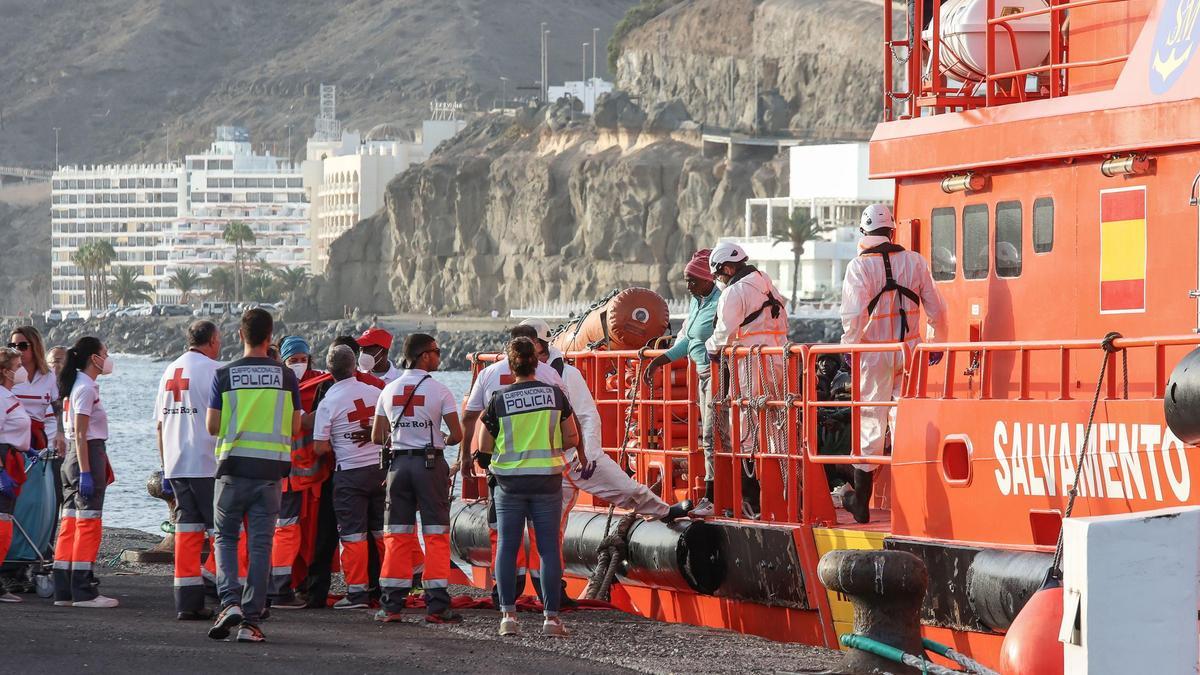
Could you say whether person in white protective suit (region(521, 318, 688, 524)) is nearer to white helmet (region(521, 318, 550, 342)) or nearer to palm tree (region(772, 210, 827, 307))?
white helmet (region(521, 318, 550, 342))

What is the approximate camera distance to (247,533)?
1072 centimetres

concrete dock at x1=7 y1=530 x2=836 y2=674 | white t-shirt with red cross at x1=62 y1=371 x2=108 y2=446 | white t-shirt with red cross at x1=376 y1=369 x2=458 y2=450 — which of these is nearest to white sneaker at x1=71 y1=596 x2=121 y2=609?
concrete dock at x1=7 y1=530 x2=836 y2=674

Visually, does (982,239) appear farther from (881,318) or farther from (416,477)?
(416,477)

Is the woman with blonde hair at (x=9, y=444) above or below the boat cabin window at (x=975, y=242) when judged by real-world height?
below

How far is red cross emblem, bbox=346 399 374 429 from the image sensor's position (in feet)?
40.4

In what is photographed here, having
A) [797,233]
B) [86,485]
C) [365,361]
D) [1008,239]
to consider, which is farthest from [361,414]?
[797,233]

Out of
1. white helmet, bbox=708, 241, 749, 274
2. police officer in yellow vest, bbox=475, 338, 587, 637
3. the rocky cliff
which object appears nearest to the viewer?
police officer in yellow vest, bbox=475, 338, 587, 637

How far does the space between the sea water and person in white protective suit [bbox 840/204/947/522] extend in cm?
2401

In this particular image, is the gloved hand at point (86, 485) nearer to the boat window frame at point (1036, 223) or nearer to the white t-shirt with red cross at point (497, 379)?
the white t-shirt with red cross at point (497, 379)

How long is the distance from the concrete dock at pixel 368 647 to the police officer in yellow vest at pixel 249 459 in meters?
0.31

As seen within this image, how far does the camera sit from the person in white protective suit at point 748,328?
11883 mm

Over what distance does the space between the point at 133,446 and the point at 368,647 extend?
55543mm

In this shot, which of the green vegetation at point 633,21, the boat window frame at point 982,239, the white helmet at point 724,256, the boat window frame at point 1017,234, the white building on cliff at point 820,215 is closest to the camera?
the boat window frame at point 1017,234

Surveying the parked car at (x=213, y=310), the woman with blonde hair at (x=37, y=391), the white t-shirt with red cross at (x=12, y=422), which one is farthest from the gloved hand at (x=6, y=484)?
the parked car at (x=213, y=310)
